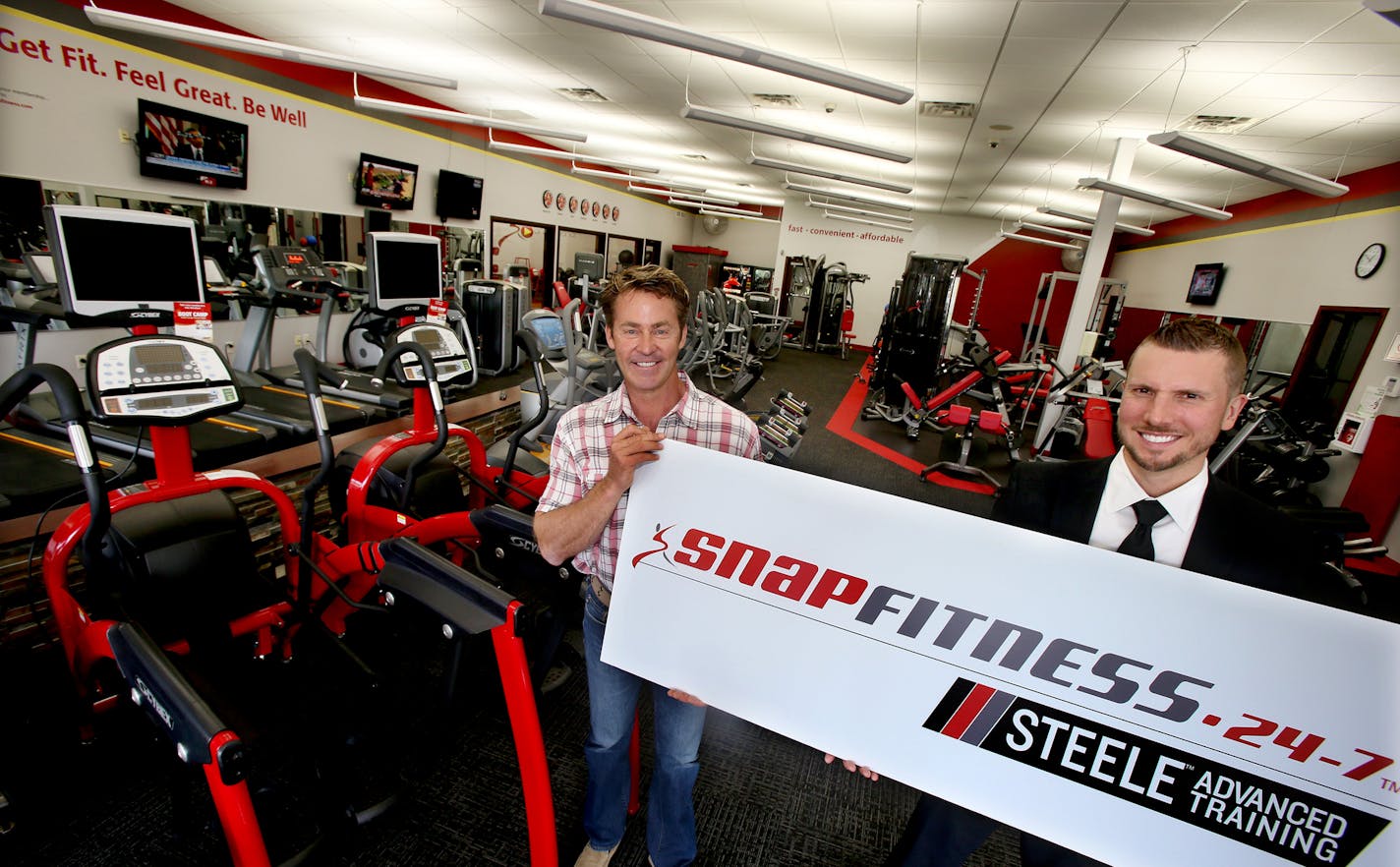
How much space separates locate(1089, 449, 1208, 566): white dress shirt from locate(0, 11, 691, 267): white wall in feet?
22.7

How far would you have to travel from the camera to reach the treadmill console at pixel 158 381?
177cm

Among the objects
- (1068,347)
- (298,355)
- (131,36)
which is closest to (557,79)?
(131,36)

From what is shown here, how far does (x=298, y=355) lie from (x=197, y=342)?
0.30 m

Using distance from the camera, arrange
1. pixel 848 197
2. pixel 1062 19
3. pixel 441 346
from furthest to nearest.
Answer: pixel 848 197
pixel 1062 19
pixel 441 346

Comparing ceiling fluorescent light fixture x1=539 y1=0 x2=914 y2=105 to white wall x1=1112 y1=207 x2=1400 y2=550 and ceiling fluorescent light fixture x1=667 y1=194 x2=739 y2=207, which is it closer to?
white wall x1=1112 y1=207 x2=1400 y2=550

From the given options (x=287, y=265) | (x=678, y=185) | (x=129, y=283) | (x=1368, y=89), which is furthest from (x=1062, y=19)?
(x=678, y=185)

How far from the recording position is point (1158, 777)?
1050 mm

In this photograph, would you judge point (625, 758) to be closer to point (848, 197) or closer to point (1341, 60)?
point (1341, 60)

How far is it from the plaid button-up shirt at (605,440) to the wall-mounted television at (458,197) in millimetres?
8540

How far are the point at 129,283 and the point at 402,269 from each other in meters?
2.18

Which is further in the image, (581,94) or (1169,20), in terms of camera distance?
(581,94)

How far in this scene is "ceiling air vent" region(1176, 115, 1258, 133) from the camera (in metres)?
5.34

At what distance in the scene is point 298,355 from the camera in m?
2.26

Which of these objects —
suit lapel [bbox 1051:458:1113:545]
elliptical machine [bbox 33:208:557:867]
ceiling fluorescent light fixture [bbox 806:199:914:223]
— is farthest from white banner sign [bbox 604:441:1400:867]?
ceiling fluorescent light fixture [bbox 806:199:914:223]
